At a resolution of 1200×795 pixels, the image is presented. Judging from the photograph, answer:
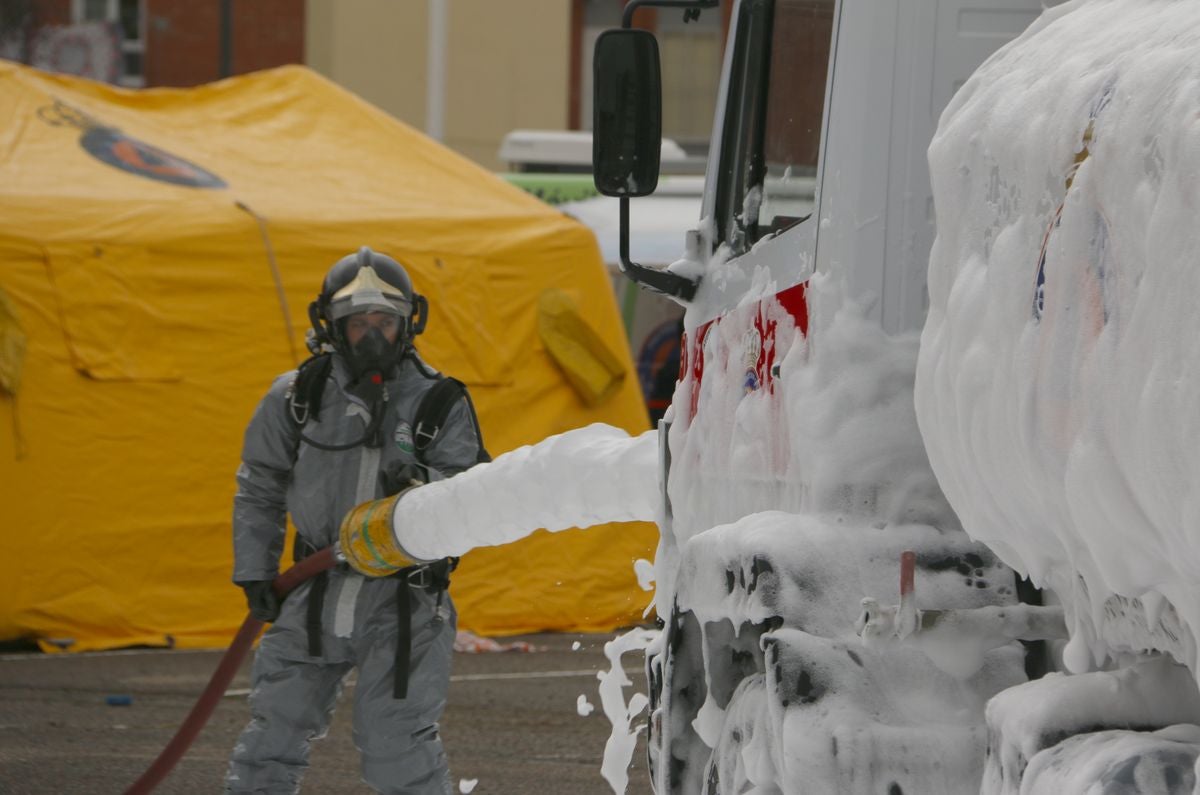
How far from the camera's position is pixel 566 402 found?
→ 38.7 ft

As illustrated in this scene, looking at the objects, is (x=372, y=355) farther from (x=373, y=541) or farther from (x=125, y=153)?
(x=125, y=153)

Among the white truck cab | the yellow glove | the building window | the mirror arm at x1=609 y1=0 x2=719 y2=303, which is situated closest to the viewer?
the white truck cab

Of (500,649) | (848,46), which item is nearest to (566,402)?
(500,649)

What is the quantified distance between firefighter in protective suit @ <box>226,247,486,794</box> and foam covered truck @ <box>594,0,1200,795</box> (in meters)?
1.42

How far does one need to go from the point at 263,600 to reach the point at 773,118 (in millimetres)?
2552

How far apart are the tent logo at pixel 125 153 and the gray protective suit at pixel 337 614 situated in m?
5.58

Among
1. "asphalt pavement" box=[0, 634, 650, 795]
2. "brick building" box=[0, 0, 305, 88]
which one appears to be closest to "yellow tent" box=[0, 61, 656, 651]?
"asphalt pavement" box=[0, 634, 650, 795]

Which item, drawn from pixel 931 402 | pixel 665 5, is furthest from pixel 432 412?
pixel 931 402

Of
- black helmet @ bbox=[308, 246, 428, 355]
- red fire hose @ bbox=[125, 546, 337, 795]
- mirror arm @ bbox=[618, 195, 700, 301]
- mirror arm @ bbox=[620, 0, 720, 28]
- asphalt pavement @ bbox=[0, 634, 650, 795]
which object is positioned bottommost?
asphalt pavement @ bbox=[0, 634, 650, 795]

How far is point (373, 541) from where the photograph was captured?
5457mm

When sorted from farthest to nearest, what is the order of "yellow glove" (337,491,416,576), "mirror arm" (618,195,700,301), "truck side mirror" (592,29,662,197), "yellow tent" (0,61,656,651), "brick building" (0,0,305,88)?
"brick building" (0,0,305,88) → "yellow tent" (0,61,656,651) → "yellow glove" (337,491,416,576) → "mirror arm" (618,195,700,301) → "truck side mirror" (592,29,662,197)

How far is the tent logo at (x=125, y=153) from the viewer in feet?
37.0

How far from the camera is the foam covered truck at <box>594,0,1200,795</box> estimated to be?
7.14ft

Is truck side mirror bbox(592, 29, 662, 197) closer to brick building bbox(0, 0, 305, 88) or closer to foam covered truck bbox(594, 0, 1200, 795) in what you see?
foam covered truck bbox(594, 0, 1200, 795)
